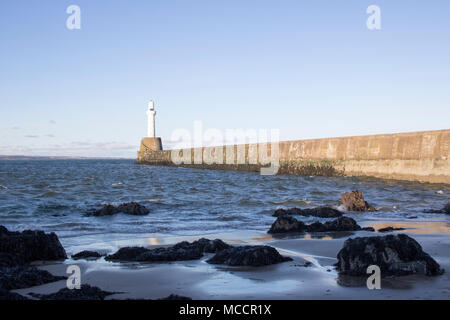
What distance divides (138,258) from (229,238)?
7.71ft

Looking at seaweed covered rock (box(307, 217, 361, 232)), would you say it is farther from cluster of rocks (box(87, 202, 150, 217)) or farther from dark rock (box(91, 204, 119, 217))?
dark rock (box(91, 204, 119, 217))

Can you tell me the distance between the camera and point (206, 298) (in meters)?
3.80

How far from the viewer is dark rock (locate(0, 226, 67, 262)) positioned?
573 centimetres

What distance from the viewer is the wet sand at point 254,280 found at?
3896 mm

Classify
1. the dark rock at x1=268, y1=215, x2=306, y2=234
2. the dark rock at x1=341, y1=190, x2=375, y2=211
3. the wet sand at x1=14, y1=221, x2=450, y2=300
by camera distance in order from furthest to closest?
the dark rock at x1=341, y1=190, x2=375, y2=211
the dark rock at x1=268, y1=215, x2=306, y2=234
the wet sand at x1=14, y1=221, x2=450, y2=300

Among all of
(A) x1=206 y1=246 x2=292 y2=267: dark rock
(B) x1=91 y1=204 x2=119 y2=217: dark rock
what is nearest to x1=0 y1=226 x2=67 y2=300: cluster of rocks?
(A) x1=206 y1=246 x2=292 y2=267: dark rock

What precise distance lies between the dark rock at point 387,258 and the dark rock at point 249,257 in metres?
0.77

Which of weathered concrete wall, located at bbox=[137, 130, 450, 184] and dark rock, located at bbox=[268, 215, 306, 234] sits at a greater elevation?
weathered concrete wall, located at bbox=[137, 130, 450, 184]

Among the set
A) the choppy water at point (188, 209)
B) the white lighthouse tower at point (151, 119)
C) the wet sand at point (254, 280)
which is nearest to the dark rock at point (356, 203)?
the choppy water at point (188, 209)

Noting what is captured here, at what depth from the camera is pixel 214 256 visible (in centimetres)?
552

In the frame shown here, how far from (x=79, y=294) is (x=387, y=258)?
9.29 ft

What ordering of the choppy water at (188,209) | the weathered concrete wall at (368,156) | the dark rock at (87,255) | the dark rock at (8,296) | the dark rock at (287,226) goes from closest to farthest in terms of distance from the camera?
the dark rock at (8,296), the dark rock at (87,255), the dark rock at (287,226), the choppy water at (188,209), the weathered concrete wall at (368,156)

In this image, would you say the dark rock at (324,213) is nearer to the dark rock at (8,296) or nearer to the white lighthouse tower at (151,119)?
the dark rock at (8,296)

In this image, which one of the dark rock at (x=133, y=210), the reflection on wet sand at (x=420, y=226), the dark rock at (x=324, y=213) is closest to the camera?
the reflection on wet sand at (x=420, y=226)
